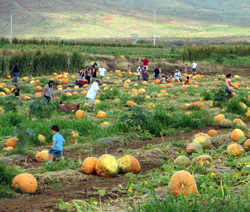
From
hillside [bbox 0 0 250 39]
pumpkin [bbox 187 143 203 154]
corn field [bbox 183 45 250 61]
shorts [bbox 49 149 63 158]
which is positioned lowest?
shorts [bbox 49 149 63 158]

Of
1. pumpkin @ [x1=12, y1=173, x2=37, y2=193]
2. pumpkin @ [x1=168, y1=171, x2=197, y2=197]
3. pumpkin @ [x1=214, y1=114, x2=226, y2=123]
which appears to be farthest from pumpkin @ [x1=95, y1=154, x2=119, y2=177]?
pumpkin @ [x1=214, y1=114, x2=226, y2=123]

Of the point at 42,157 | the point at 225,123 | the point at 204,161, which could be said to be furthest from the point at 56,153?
the point at 225,123

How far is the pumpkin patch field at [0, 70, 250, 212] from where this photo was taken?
13.9 feet

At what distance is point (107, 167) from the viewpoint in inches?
225

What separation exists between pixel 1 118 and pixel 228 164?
6.99m

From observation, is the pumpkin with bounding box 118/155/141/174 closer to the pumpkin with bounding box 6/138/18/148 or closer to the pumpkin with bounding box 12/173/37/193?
the pumpkin with bounding box 12/173/37/193

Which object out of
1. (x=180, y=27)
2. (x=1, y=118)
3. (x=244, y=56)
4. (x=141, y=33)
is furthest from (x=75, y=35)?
(x=1, y=118)

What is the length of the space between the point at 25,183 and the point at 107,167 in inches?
54.2

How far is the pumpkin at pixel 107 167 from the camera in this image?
5.71 meters

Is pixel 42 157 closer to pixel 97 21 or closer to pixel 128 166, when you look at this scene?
pixel 128 166

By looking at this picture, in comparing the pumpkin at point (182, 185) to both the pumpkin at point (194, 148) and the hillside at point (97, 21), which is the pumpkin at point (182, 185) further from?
the hillside at point (97, 21)

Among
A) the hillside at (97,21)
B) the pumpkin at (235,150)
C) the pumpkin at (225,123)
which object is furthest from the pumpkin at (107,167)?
the hillside at (97,21)

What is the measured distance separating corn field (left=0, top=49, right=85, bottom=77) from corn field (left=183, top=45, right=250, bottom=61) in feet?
43.9

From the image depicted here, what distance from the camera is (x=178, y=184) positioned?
4.34 m
